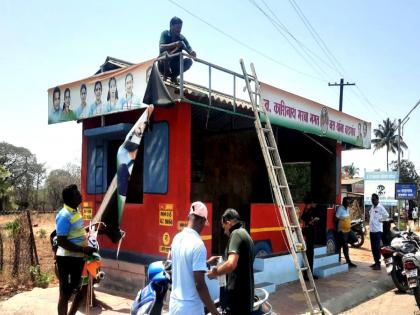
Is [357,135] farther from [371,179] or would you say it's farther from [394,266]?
[371,179]

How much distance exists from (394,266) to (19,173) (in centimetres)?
5669

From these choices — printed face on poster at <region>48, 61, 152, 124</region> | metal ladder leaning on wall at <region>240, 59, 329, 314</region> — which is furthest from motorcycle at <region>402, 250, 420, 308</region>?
printed face on poster at <region>48, 61, 152, 124</region>

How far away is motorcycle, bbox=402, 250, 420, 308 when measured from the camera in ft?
23.6

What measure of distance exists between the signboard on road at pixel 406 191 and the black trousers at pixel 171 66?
41.5 feet

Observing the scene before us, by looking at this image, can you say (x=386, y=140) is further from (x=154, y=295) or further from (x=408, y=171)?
(x=154, y=295)

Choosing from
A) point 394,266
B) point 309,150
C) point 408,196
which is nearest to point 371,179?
point 408,196

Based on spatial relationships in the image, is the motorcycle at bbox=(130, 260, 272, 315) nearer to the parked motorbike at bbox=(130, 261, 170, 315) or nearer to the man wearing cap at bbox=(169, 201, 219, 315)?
the parked motorbike at bbox=(130, 261, 170, 315)

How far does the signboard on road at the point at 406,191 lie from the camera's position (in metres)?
16.6

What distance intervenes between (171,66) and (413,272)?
17.0ft

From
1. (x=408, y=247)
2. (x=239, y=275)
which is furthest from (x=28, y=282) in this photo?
(x=408, y=247)

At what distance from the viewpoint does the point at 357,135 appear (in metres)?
11.2

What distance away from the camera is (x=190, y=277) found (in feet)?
11.8

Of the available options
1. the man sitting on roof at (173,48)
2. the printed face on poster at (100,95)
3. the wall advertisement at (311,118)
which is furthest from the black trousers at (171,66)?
the wall advertisement at (311,118)

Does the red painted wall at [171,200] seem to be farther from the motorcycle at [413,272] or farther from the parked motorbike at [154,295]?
the motorcycle at [413,272]
